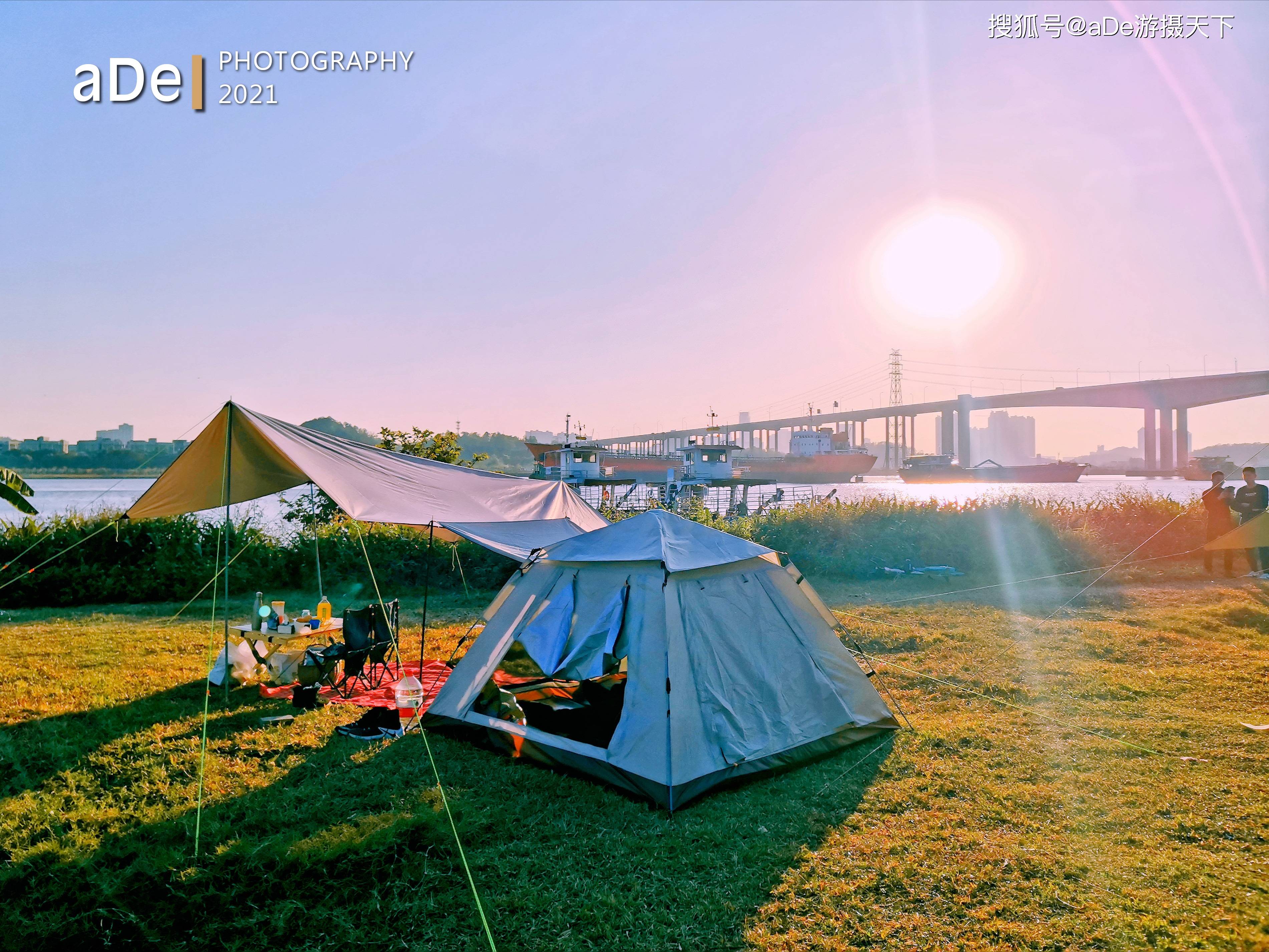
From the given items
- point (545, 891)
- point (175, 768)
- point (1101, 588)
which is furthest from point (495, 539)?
point (1101, 588)

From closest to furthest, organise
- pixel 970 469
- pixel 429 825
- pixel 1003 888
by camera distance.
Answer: pixel 1003 888 < pixel 429 825 < pixel 970 469

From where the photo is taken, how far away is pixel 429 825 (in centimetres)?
397

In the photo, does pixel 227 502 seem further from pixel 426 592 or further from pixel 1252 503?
pixel 1252 503

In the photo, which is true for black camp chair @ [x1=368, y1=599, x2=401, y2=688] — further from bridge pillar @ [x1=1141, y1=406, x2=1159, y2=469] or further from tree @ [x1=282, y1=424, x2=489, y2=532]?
bridge pillar @ [x1=1141, y1=406, x2=1159, y2=469]

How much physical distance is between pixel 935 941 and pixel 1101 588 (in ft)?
34.1

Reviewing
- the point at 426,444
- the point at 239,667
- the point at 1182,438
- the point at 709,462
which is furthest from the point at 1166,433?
the point at 239,667

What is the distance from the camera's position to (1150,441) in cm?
5034

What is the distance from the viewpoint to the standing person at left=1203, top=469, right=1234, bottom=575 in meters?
11.5

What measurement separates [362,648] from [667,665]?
11.6 ft

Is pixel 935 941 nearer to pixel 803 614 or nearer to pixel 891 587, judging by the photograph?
pixel 803 614

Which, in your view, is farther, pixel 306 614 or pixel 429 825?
pixel 306 614

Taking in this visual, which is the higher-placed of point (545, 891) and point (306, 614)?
point (306, 614)

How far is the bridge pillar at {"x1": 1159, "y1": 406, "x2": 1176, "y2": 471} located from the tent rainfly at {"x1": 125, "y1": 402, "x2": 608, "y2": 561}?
46897mm

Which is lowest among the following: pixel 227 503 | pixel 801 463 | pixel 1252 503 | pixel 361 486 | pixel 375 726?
pixel 375 726
